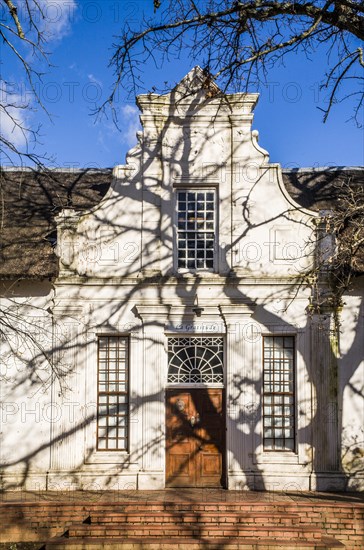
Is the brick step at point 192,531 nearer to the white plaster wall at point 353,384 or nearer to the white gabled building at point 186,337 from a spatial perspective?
the white gabled building at point 186,337

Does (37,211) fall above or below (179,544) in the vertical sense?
above

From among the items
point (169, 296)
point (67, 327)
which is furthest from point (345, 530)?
point (67, 327)

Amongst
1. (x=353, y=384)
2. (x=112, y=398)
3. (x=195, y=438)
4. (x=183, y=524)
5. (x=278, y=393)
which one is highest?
(x=353, y=384)

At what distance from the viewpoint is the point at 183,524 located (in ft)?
41.2

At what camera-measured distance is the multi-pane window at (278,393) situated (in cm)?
1502

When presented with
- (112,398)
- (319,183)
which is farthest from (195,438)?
(319,183)

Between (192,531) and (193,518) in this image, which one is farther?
(193,518)

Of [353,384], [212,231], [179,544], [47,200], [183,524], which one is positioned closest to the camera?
[179,544]

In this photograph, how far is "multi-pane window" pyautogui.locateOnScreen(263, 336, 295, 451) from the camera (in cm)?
1502

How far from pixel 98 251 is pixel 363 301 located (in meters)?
6.26

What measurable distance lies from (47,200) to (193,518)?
8.62m

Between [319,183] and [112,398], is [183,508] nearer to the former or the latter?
[112,398]

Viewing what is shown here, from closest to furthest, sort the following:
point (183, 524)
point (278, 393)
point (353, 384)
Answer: point (183, 524)
point (353, 384)
point (278, 393)

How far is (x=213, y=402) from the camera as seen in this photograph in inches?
592
